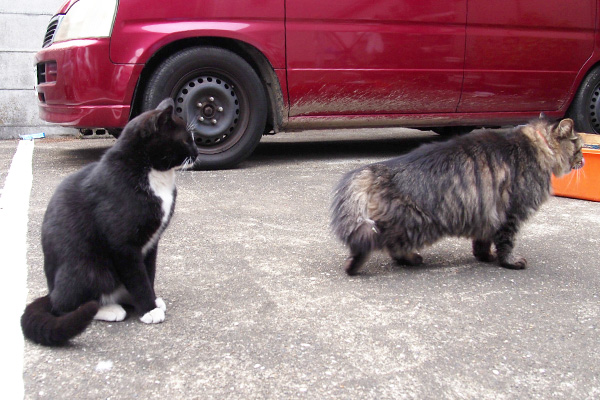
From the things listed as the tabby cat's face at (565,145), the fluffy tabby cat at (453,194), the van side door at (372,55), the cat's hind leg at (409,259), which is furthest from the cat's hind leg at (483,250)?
the van side door at (372,55)

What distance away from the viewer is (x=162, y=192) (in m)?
2.42

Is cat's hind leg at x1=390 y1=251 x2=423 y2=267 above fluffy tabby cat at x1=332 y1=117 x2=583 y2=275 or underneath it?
underneath

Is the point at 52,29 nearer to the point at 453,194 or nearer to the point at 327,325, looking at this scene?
the point at 453,194

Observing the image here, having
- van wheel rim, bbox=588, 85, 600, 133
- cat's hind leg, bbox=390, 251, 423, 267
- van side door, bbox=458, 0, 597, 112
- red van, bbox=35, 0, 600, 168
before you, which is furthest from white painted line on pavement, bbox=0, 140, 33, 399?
van wheel rim, bbox=588, 85, 600, 133

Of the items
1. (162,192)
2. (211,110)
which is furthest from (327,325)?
(211,110)

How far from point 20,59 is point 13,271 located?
248 inches

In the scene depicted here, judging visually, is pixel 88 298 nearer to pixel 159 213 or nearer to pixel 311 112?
pixel 159 213

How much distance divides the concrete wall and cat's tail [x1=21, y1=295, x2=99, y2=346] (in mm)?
6682

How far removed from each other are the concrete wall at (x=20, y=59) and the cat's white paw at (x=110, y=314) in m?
6.56

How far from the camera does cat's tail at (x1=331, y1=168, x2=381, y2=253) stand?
9.45 ft

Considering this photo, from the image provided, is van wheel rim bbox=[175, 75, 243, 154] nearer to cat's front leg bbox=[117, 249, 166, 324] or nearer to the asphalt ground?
the asphalt ground

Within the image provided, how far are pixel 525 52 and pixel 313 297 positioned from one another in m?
4.41

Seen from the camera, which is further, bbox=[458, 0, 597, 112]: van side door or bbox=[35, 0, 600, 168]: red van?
bbox=[458, 0, 597, 112]: van side door

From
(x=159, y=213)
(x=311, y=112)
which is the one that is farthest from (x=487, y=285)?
(x=311, y=112)
